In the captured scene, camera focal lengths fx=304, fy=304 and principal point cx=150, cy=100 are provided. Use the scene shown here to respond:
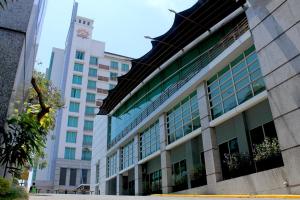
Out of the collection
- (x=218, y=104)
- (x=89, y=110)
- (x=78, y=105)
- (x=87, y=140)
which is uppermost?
(x=78, y=105)

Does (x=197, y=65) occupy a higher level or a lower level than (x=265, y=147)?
higher

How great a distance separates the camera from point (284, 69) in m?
12.9

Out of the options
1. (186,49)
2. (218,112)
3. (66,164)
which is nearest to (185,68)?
(186,49)

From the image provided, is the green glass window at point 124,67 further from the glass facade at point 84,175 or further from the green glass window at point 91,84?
the glass facade at point 84,175

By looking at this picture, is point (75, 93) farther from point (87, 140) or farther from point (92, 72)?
point (87, 140)

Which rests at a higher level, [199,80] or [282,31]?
[199,80]

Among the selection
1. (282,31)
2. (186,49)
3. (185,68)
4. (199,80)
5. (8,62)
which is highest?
(186,49)

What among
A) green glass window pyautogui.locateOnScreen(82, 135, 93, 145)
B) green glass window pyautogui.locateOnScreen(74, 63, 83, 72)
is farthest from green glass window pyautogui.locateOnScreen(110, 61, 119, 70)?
green glass window pyautogui.locateOnScreen(82, 135, 93, 145)

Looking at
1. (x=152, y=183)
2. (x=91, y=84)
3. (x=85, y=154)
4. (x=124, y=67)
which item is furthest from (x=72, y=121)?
(x=152, y=183)

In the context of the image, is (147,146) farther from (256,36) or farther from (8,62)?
(8,62)

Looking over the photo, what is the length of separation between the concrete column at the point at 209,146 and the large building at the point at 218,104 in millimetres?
64

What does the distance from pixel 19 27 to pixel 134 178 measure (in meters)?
25.6

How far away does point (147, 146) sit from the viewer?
28375 mm

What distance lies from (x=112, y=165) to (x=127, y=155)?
542cm
